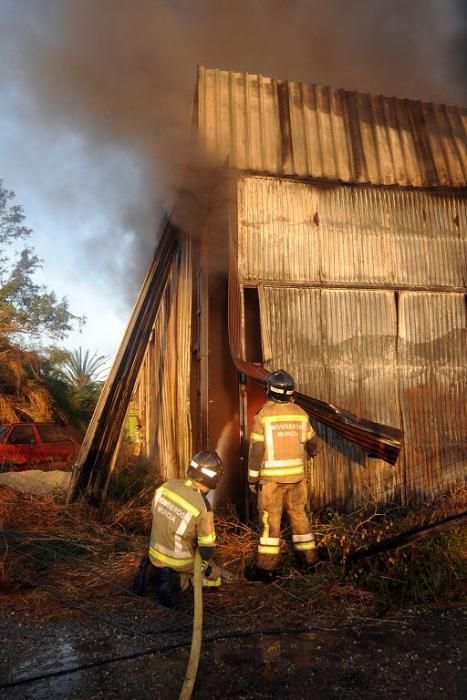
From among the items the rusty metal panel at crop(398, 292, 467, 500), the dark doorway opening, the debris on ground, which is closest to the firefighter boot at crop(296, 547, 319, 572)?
the rusty metal panel at crop(398, 292, 467, 500)

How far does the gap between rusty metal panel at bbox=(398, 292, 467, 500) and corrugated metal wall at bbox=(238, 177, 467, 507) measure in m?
0.01

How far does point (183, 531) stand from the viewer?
12.8 feet

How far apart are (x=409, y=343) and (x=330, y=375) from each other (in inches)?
43.1

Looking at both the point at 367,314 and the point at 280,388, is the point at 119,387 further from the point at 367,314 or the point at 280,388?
the point at 367,314

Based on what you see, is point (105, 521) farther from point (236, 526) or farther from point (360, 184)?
point (360, 184)

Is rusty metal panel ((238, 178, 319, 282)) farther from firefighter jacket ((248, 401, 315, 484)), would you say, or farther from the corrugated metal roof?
firefighter jacket ((248, 401, 315, 484))

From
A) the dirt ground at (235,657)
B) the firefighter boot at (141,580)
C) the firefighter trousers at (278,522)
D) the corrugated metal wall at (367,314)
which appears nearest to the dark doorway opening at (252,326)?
the corrugated metal wall at (367,314)

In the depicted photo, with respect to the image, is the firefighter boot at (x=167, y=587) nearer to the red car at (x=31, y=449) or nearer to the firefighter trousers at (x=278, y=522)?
the firefighter trousers at (x=278, y=522)

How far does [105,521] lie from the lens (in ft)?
20.4

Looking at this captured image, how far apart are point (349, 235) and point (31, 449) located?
7355mm

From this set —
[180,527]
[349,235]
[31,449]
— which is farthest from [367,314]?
[31,449]

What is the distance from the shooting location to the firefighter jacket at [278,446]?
4.56 m

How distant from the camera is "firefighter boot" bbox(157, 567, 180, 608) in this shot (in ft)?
12.8

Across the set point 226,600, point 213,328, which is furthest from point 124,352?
point 226,600
